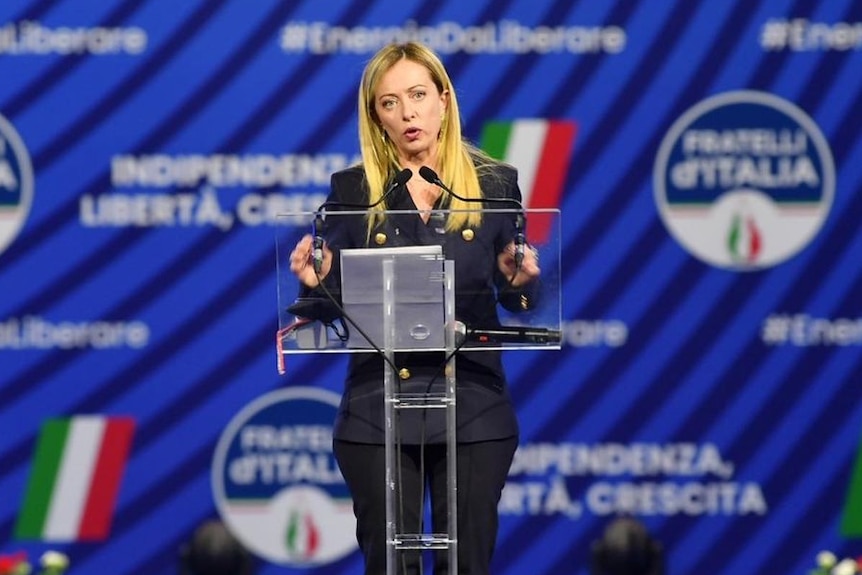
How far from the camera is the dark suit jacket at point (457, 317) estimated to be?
332 cm

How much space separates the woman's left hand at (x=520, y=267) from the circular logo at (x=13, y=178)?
2.63m

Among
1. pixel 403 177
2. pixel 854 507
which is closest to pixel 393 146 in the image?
pixel 403 177

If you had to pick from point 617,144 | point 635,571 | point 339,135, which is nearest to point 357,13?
point 339,135

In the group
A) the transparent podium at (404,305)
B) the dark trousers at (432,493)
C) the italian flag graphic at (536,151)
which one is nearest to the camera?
the transparent podium at (404,305)

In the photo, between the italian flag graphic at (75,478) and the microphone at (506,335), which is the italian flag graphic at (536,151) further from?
the microphone at (506,335)

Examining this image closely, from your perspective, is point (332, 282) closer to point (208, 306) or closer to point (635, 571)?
point (635, 571)

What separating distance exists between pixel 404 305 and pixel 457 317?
12 centimetres

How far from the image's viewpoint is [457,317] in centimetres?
333

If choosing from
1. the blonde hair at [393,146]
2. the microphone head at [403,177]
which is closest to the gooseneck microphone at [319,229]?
the microphone head at [403,177]

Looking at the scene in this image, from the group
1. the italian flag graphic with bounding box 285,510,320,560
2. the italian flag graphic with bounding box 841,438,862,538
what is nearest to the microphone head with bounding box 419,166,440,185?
the italian flag graphic with bounding box 285,510,320,560

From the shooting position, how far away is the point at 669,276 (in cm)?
550

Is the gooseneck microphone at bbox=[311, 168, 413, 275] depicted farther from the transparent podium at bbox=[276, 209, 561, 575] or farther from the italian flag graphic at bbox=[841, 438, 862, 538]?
the italian flag graphic at bbox=[841, 438, 862, 538]

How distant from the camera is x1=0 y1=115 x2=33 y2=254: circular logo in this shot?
5.50 m

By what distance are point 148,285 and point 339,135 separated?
0.80 meters
